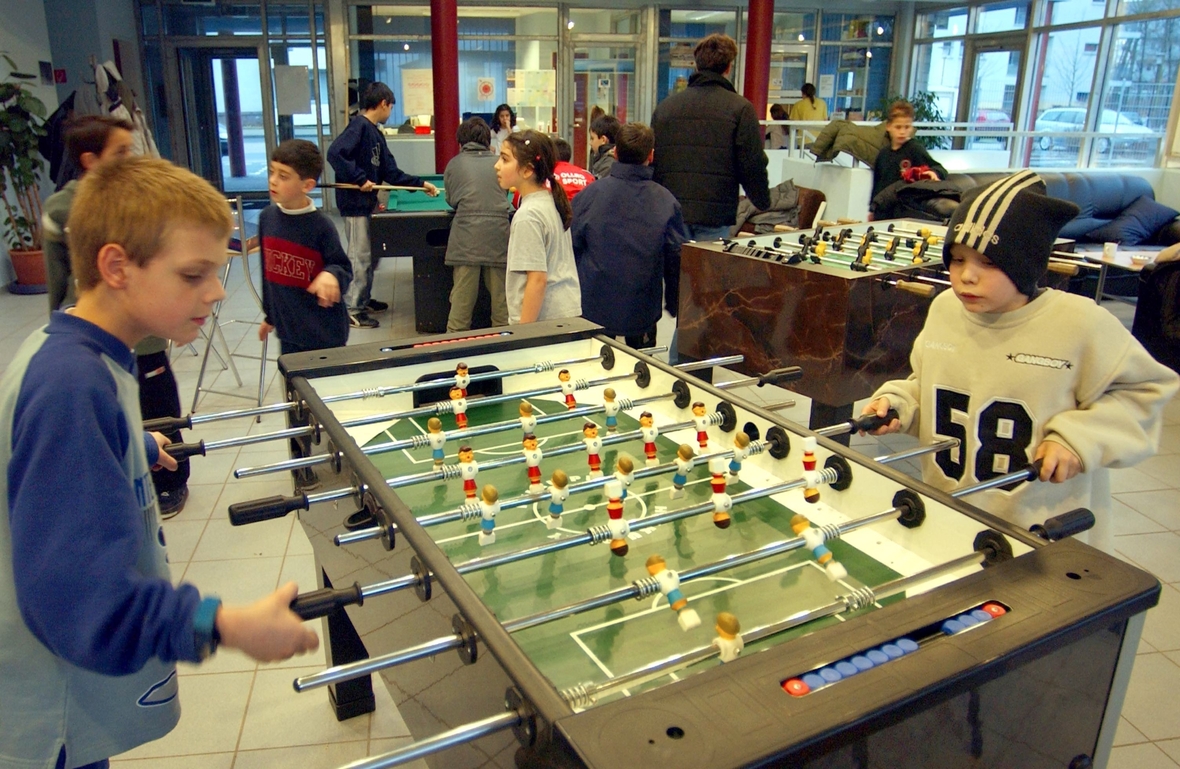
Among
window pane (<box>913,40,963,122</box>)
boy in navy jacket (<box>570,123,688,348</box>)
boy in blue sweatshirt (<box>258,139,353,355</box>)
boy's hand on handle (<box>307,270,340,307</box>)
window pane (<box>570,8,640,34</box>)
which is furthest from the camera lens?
window pane (<box>913,40,963,122</box>)

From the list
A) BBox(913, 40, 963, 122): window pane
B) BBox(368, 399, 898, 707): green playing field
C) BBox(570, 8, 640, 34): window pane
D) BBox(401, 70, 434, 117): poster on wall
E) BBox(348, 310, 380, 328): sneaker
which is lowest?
BBox(348, 310, 380, 328): sneaker

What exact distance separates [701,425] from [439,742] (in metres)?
1.08

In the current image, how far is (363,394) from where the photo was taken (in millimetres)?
2012

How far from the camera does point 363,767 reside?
0.86m

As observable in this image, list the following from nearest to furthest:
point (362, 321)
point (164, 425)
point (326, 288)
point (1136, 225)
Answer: point (164, 425)
point (326, 288)
point (362, 321)
point (1136, 225)

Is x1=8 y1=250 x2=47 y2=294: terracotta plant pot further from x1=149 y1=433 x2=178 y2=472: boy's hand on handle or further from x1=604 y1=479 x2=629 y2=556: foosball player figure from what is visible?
x1=604 y1=479 x2=629 y2=556: foosball player figure

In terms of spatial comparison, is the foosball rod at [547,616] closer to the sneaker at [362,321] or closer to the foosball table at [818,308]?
the foosball table at [818,308]

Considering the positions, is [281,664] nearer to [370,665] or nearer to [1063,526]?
[370,665]

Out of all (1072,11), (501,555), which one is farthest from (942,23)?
(501,555)

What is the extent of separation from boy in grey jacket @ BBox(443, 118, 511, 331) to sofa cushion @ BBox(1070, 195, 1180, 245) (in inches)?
198

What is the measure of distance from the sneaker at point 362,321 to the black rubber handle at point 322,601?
4787 mm

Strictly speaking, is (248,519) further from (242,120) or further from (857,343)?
(242,120)

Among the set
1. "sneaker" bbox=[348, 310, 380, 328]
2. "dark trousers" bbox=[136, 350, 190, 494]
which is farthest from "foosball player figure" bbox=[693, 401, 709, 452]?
"sneaker" bbox=[348, 310, 380, 328]

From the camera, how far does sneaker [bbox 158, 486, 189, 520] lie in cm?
321
